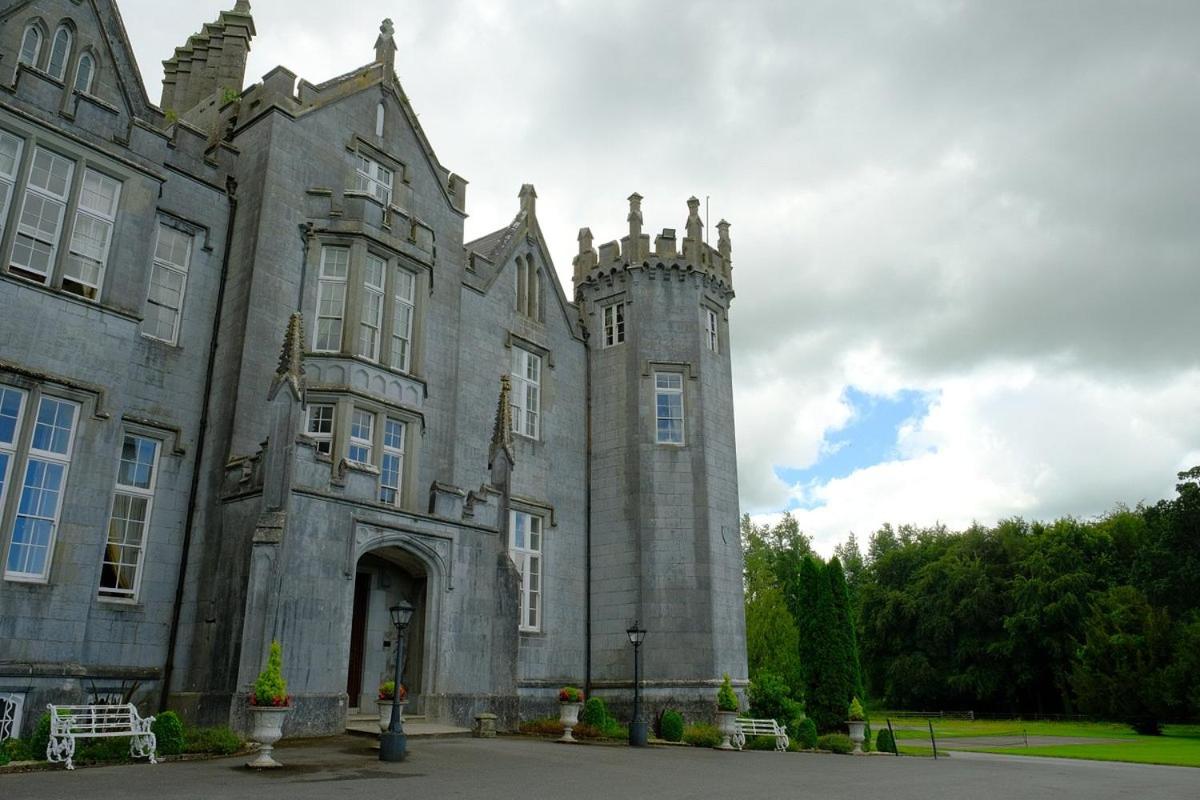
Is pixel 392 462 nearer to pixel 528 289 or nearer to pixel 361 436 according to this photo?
pixel 361 436

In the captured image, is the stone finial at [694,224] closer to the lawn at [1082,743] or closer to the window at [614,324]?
the window at [614,324]

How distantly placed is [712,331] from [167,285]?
58.4 feet

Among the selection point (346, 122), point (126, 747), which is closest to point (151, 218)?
point (346, 122)

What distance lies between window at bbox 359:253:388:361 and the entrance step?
835 centimetres

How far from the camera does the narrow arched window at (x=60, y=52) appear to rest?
16984mm

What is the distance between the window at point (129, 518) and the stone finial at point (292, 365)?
2870mm

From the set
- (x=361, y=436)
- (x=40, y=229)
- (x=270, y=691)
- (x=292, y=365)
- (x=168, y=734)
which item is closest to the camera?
(x=270, y=691)

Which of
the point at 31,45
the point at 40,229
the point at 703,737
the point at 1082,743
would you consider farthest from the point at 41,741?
the point at 1082,743

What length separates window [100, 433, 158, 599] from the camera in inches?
647

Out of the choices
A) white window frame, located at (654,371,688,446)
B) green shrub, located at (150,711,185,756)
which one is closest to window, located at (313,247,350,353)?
green shrub, located at (150,711,185,756)

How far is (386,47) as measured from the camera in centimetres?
2452

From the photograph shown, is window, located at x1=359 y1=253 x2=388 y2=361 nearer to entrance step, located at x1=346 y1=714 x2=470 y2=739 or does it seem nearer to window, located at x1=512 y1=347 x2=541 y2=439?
window, located at x1=512 y1=347 x2=541 y2=439

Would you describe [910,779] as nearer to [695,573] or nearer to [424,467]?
[695,573]

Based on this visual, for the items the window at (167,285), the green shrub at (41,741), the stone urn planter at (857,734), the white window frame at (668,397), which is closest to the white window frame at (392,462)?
the window at (167,285)
